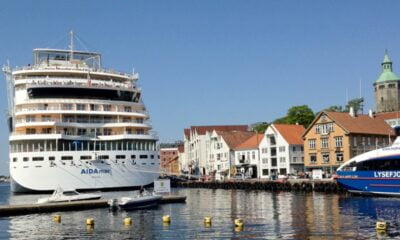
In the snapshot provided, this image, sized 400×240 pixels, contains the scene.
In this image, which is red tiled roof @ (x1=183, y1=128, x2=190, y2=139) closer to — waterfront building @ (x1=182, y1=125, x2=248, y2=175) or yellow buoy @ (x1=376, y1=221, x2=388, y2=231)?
waterfront building @ (x1=182, y1=125, x2=248, y2=175)

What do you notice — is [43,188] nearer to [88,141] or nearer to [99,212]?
[88,141]

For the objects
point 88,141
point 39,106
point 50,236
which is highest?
point 39,106

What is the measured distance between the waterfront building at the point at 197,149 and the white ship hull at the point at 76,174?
161 feet

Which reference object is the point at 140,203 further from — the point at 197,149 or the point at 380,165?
the point at 197,149

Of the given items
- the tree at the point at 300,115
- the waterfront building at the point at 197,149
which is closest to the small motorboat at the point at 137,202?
the tree at the point at 300,115

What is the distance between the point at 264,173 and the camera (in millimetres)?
93812

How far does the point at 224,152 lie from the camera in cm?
10694

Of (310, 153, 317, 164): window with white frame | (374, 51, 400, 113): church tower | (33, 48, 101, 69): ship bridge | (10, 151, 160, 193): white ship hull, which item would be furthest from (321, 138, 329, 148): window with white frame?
(374, 51, 400, 113): church tower

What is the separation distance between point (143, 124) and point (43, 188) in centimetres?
1609

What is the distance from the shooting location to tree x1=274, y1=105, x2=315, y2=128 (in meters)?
104

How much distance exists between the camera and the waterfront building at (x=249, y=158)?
96.6 m

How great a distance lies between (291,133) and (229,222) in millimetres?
56951

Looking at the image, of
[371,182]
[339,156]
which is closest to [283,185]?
[339,156]

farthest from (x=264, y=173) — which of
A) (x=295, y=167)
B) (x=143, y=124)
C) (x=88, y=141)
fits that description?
(x=88, y=141)
